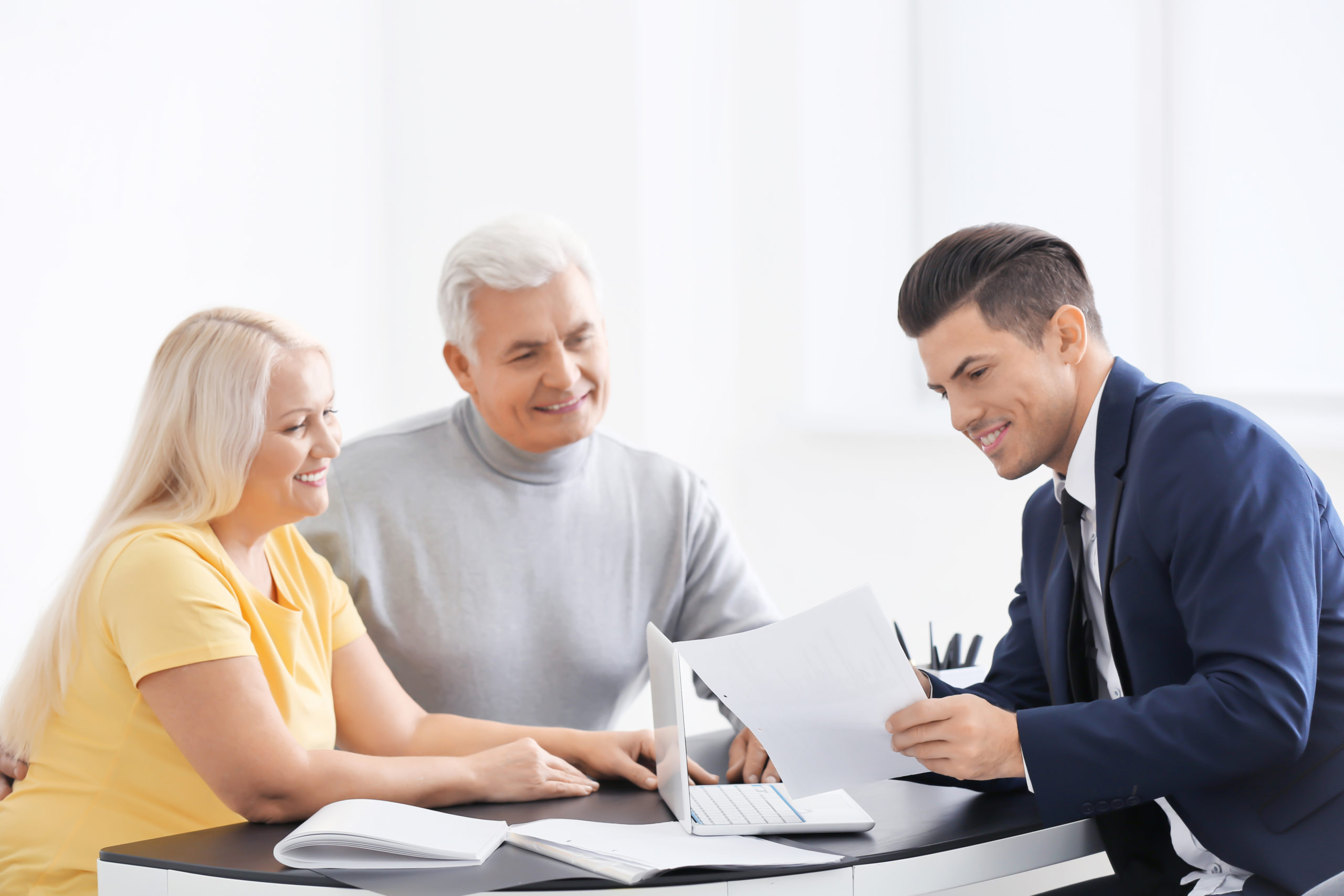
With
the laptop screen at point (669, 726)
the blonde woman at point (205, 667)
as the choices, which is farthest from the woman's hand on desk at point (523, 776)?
the laptop screen at point (669, 726)

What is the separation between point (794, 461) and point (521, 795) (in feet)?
7.15

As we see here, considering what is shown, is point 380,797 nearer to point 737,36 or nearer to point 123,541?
point 123,541

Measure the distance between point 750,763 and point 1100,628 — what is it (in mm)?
530

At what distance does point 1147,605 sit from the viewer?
136 centimetres

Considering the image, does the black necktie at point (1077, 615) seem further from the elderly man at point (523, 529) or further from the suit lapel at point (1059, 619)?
the elderly man at point (523, 529)

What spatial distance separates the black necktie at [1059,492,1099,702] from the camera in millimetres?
1517

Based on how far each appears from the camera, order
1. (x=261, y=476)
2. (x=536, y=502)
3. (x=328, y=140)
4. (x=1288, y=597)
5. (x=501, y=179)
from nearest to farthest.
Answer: (x=1288, y=597) < (x=261, y=476) < (x=536, y=502) < (x=328, y=140) < (x=501, y=179)

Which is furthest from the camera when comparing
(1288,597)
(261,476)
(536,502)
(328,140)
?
(328,140)

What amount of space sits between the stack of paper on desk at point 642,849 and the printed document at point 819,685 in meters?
0.09

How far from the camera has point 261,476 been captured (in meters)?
1.63

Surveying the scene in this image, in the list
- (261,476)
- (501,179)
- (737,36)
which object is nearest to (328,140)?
(501,179)

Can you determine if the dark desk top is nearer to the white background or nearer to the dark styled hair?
the dark styled hair

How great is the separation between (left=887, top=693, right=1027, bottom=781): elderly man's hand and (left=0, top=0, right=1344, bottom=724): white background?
4.71ft

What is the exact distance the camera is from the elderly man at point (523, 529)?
2.12 m
